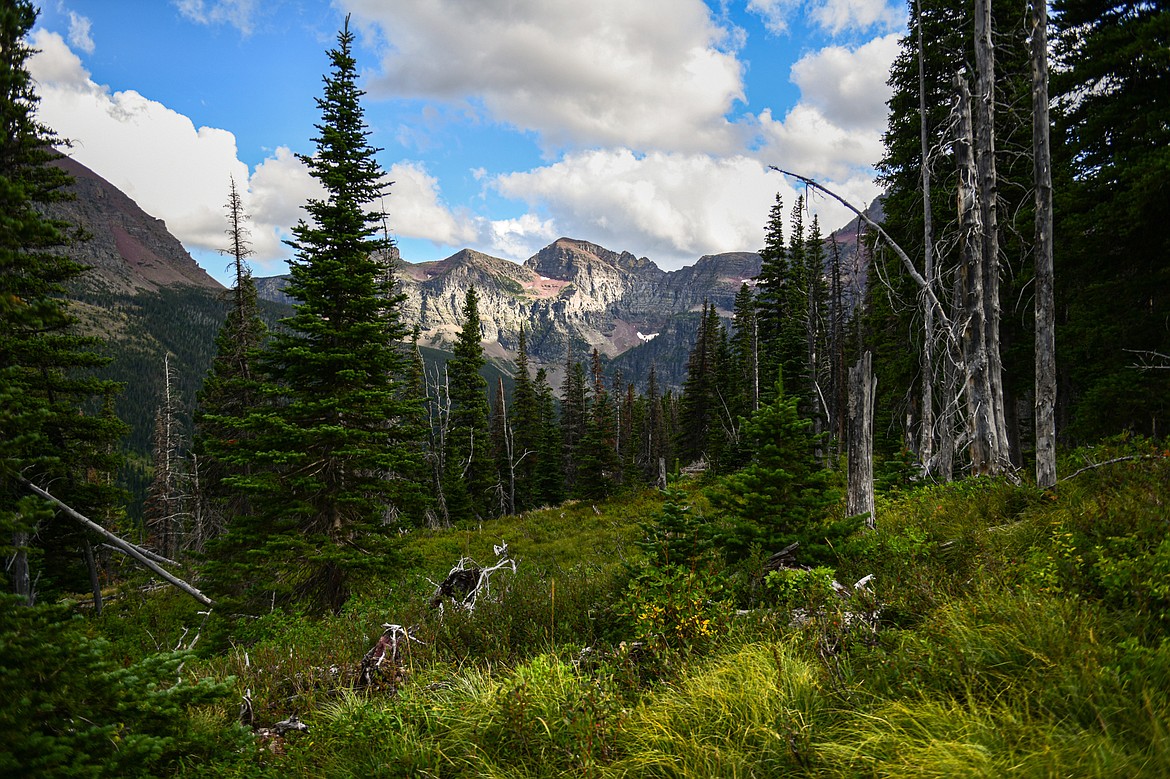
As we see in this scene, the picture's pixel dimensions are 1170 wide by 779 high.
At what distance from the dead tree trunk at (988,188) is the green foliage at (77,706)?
11.1 m

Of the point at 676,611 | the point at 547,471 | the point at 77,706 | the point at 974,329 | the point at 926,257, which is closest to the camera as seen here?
the point at 77,706

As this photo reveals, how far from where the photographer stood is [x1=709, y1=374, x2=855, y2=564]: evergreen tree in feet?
21.6

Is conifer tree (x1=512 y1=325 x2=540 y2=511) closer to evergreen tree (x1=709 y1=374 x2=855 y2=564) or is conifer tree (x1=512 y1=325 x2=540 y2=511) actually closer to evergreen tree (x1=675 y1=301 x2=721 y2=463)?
evergreen tree (x1=675 y1=301 x2=721 y2=463)

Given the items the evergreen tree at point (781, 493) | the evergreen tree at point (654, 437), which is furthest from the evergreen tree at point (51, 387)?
the evergreen tree at point (654, 437)

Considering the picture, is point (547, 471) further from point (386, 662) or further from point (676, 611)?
point (676, 611)

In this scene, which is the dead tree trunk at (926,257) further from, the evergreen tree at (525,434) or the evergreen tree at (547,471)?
the evergreen tree at (525,434)

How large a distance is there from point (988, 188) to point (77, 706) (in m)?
12.5

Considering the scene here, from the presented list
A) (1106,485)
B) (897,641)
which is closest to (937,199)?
(1106,485)

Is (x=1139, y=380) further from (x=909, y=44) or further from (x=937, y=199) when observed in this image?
(x=909, y=44)

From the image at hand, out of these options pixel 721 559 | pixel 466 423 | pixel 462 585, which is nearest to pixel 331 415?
pixel 462 585

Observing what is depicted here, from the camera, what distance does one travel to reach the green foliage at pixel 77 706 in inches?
90.4

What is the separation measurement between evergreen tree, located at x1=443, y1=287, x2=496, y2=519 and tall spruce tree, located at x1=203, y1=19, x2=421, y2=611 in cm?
1842

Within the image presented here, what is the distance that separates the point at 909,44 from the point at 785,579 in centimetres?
1855

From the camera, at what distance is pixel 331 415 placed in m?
11.8
